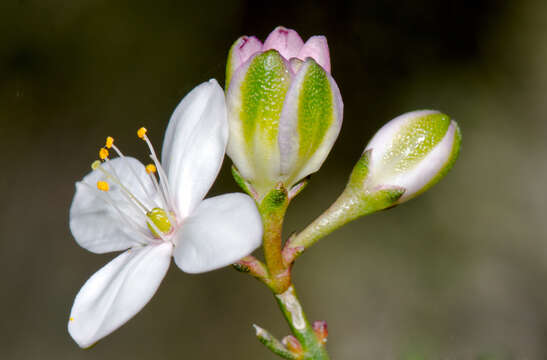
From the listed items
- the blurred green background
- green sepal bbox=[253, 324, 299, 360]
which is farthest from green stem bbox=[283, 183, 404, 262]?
the blurred green background

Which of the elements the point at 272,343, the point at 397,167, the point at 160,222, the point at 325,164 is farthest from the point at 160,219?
the point at 325,164

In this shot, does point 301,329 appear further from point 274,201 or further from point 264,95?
point 264,95

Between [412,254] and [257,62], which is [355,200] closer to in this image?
[257,62]

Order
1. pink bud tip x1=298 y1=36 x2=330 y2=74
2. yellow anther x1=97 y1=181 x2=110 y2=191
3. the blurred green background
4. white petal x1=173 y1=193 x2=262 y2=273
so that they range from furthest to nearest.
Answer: the blurred green background, yellow anther x1=97 y1=181 x2=110 y2=191, pink bud tip x1=298 y1=36 x2=330 y2=74, white petal x1=173 y1=193 x2=262 y2=273

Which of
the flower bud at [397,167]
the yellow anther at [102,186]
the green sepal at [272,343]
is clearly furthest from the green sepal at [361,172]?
the yellow anther at [102,186]

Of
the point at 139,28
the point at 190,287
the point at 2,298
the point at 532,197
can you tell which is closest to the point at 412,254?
the point at 532,197

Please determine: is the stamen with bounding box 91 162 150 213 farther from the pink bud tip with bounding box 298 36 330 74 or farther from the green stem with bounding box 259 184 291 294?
the pink bud tip with bounding box 298 36 330 74
